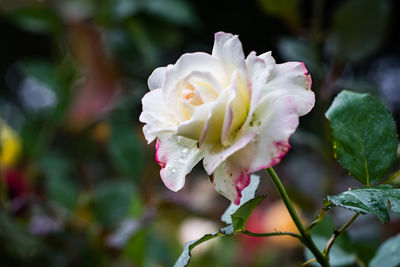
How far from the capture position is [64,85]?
0.91 meters

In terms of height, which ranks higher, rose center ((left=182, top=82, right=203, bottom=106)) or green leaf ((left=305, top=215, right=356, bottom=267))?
rose center ((left=182, top=82, right=203, bottom=106))

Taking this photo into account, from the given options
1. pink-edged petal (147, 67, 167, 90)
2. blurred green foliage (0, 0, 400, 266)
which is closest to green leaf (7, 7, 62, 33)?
blurred green foliage (0, 0, 400, 266)

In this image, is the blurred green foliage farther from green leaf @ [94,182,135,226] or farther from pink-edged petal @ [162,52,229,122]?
pink-edged petal @ [162,52,229,122]

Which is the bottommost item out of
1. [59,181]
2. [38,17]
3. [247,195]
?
[59,181]

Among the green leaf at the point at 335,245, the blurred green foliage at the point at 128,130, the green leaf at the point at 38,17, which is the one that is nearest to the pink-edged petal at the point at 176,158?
the green leaf at the point at 335,245

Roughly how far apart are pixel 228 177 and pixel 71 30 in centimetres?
83

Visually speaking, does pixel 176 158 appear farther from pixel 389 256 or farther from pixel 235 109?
pixel 389 256

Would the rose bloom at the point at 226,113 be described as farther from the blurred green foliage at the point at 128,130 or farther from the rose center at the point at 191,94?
the blurred green foliage at the point at 128,130

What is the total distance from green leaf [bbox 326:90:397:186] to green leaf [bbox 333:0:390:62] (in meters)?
0.47

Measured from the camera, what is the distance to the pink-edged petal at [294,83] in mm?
247

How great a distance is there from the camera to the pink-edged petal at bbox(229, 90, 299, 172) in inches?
8.7

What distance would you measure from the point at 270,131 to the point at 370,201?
0.07m

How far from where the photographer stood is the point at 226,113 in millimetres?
228

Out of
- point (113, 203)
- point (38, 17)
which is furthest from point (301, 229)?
point (38, 17)
